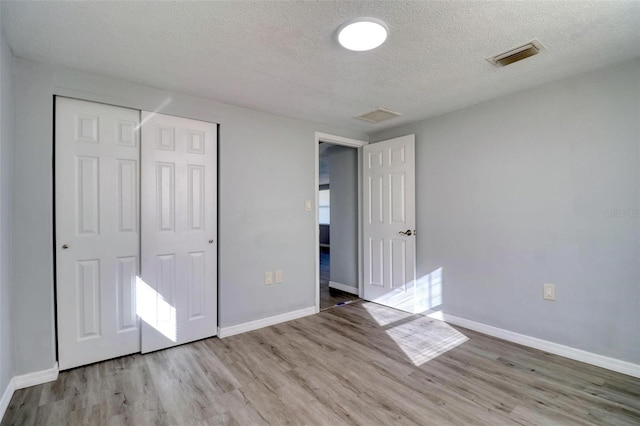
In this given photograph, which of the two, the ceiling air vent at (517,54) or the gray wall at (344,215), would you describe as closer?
the ceiling air vent at (517,54)

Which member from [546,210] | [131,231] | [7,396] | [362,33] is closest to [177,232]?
[131,231]

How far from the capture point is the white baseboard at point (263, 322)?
2877mm

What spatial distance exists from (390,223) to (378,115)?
51.0 inches

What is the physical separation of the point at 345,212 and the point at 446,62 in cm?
264

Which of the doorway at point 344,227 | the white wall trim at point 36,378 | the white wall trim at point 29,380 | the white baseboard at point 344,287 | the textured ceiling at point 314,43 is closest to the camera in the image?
the textured ceiling at point 314,43

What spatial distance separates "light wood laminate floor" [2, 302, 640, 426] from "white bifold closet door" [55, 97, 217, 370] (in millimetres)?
239

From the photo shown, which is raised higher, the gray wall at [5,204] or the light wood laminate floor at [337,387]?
the gray wall at [5,204]

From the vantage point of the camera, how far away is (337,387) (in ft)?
6.65

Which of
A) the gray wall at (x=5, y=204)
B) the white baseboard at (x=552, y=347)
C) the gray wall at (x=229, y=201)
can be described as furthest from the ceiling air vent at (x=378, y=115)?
the gray wall at (x=5, y=204)

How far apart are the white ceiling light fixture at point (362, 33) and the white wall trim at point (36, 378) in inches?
117

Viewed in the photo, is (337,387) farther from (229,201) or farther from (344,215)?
(344,215)

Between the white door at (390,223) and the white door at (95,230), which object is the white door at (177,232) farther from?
the white door at (390,223)

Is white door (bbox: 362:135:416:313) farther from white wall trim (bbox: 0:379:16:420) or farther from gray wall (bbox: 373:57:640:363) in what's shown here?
white wall trim (bbox: 0:379:16:420)

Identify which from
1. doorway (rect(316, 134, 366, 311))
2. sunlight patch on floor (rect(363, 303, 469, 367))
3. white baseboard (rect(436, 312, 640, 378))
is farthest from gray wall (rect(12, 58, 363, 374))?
white baseboard (rect(436, 312, 640, 378))
